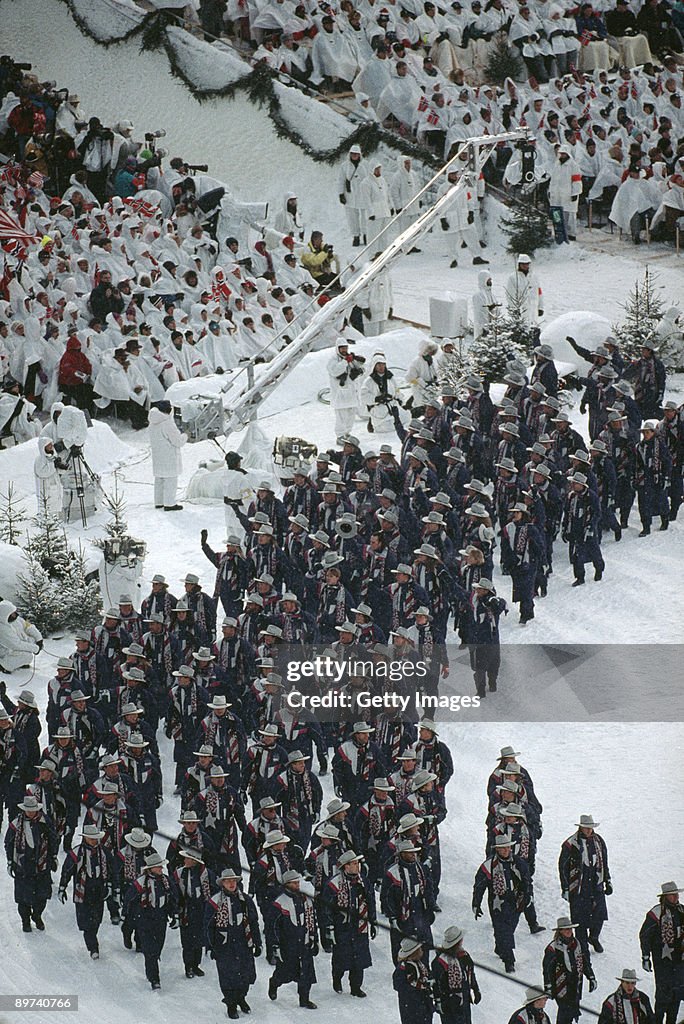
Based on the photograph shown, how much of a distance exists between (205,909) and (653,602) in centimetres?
568

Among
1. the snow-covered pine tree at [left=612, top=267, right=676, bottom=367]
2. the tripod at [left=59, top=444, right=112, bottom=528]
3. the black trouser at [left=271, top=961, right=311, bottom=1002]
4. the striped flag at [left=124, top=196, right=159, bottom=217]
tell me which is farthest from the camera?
the striped flag at [left=124, top=196, right=159, bottom=217]

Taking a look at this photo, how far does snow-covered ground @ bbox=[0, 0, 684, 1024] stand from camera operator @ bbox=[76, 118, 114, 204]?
15.9 ft

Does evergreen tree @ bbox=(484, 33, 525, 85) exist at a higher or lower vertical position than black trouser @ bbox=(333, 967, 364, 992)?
higher

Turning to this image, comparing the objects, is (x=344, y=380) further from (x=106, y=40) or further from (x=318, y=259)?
(x=106, y=40)

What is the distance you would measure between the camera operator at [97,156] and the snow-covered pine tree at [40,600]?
10.7m

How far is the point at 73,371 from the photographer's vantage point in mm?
21484

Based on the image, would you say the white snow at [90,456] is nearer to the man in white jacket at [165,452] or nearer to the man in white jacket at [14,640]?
the man in white jacket at [165,452]

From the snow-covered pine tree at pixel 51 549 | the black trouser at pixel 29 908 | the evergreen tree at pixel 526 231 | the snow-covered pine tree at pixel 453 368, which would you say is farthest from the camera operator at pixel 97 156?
the black trouser at pixel 29 908

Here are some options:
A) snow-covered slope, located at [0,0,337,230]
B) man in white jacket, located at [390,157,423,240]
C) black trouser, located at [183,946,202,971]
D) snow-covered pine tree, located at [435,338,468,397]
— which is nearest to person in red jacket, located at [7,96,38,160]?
snow-covered slope, located at [0,0,337,230]

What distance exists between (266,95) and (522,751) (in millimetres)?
16003

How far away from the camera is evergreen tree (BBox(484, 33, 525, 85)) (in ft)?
96.2

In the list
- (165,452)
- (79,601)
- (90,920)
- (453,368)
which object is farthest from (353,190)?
(90,920)

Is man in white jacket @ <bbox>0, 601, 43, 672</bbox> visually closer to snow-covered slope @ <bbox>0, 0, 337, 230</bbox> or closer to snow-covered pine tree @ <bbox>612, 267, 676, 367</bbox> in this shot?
snow-covered pine tree @ <bbox>612, 267, 676, 367</bbox>

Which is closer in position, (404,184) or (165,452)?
(165,452)
